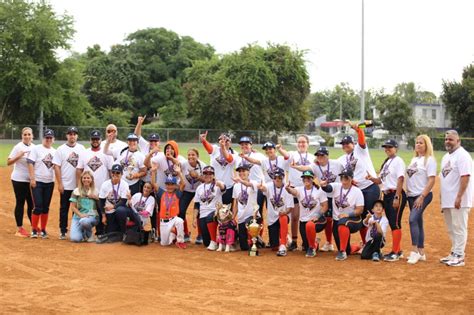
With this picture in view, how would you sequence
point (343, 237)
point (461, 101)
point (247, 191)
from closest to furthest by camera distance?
point (343, 237) → point (247, 191) → point (461, 101)

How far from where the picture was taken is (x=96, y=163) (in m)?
10.2

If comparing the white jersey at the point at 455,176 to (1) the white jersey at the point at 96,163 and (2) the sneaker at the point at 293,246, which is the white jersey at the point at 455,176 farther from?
(1) the white jersey at the point at 96,163

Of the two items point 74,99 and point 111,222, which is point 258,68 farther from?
point 111,222

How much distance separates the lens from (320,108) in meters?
106

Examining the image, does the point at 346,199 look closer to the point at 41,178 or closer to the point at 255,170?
the point at 255,170

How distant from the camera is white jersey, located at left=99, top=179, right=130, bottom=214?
984cm

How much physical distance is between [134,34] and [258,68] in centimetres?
2106

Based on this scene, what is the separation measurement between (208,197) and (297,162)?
1.55m

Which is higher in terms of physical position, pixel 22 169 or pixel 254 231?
pixel 22 169

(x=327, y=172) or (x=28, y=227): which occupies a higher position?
(x=327, y=172)

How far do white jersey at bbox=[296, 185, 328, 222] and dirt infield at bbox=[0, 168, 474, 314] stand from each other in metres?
0.64

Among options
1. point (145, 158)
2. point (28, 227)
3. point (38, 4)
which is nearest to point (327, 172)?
point (145, 158)

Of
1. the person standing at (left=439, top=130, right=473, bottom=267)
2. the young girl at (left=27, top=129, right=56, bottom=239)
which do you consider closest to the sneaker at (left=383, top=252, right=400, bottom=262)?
the person standing at (left=439, top=130, right=473, bottom=267)

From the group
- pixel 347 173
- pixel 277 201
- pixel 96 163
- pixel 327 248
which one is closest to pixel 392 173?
pixel 347 173
